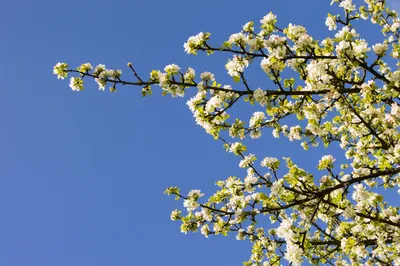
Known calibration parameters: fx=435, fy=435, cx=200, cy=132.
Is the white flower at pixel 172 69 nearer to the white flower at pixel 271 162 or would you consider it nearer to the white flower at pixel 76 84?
the white flower at pixel 76 84

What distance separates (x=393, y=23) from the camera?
11.9m

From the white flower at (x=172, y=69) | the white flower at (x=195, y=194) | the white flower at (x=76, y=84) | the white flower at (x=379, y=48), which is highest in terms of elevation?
the white flower at (x=76, y=84)

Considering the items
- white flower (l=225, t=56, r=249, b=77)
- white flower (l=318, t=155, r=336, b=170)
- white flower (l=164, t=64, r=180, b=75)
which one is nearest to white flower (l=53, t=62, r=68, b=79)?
white flower (l=164, t=64, r=180, b=75)

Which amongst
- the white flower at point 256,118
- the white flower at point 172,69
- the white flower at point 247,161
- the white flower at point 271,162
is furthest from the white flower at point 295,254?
the white flower at point 172,69

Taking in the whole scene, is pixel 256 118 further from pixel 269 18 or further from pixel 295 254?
pixel 295 254

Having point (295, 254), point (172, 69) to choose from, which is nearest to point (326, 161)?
point (295, 254)

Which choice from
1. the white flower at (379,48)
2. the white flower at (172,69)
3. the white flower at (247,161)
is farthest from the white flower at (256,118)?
the white flower at (379,48)

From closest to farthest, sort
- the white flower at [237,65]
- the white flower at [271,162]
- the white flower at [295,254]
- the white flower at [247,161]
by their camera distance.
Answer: the white flower at [295,254]
the white flower at [237,65]
the white flower at [271,162]
the white flower at [247,161]

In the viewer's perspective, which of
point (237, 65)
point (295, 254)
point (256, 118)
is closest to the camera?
point (295, 254)

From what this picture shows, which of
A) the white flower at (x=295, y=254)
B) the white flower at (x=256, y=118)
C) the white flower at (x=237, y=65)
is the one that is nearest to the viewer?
the white flower at (x=295, y=254)

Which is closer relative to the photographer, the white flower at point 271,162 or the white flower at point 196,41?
the white flower at point 196,41

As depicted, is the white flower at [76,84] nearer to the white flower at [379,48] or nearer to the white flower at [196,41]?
the white flower at [196,41]

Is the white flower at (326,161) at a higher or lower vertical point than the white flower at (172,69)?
lower

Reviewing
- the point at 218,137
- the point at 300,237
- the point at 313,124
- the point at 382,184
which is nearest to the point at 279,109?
the point at 313,124
